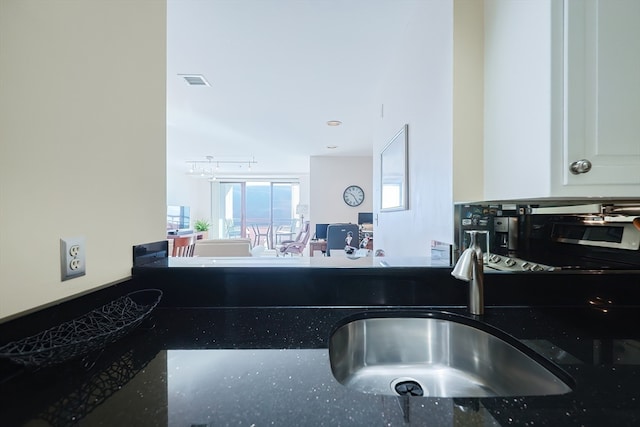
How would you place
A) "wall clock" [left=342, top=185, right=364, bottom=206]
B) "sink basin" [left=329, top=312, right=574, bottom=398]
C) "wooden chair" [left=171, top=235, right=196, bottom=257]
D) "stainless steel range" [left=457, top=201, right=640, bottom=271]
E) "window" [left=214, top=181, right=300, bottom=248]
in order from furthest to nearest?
"window" [left=214, top=181, right=300, bottom=248]
"wall clock" [left=342, top=185, right=364, bottom=206]
"wooden chair" [left=171, top=235, right=196, bottom=257]
"stainless steel range" [left=457, top=201, right=640, bottom=271]
"sink basin" [left=329, top=312, right=574, bottom=398]

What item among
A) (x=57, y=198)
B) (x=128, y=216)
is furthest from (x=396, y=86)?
(x=57, y=198)

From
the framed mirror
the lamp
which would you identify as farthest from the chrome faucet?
the lamp

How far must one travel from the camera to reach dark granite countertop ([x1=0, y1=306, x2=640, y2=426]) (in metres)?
0.47

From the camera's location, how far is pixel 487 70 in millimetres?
1096

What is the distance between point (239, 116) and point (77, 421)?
3602 mm

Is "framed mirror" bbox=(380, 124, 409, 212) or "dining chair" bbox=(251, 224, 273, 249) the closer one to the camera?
"framed mirror" bbox=(380, 124, 409, 212)

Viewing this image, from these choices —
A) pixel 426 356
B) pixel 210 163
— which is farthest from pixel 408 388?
pixel 210 163

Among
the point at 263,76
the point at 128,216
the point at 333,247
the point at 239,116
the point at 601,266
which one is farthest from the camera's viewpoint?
the point at 333,247

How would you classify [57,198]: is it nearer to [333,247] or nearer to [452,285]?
[452,285]

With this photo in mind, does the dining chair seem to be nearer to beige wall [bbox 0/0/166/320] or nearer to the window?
the window

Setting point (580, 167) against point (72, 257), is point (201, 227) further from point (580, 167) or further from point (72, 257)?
point (580, 167)

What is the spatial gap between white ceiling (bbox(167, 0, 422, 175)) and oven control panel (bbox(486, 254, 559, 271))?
152 cm

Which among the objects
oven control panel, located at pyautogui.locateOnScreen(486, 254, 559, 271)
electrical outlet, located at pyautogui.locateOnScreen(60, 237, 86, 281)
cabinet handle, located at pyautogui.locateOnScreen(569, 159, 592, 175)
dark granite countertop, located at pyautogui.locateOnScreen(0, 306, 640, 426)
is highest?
cabinet handle, located at pyautogui.locateOnScreen(569, 159, 592, 175)

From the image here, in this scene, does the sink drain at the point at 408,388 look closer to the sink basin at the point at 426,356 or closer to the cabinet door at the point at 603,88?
the sink basin at the point at 426,356
